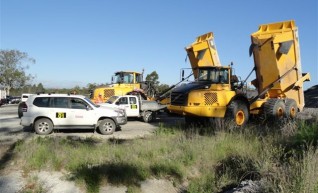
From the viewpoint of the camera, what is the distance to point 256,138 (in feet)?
36.3

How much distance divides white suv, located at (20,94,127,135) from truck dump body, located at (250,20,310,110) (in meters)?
6.27

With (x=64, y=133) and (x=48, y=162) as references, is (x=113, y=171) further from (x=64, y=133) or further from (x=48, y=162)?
(x=64, y=133)

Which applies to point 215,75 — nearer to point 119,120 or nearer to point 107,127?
point 119,120

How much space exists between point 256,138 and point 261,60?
5827mm

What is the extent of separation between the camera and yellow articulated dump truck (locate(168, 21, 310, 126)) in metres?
14.4

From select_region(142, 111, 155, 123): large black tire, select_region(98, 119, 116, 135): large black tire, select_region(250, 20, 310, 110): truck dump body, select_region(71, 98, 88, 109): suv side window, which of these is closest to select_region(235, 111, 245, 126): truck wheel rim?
select_region(250, 20, 310, 110): truck dump body

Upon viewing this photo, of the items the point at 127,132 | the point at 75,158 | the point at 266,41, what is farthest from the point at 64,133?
the point at 266,41

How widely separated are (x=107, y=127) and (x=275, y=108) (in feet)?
22.1

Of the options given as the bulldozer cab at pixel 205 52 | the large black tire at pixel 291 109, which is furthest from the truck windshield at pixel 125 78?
the large black tire at pixel 291 109

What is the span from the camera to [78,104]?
51.0 feet

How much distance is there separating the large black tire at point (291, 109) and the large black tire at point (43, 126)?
9459 mm

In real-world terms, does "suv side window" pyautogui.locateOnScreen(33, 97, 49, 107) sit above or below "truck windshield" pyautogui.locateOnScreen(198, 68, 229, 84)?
below

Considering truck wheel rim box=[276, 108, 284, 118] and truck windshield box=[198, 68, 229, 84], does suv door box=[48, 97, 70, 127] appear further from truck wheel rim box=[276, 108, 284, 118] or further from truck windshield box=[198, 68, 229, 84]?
truck wheel rim box=[276, 108, 284, 118]

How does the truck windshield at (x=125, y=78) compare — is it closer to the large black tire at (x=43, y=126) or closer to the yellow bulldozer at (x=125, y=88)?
the yellow bulldozer at (x=125, y=88)
